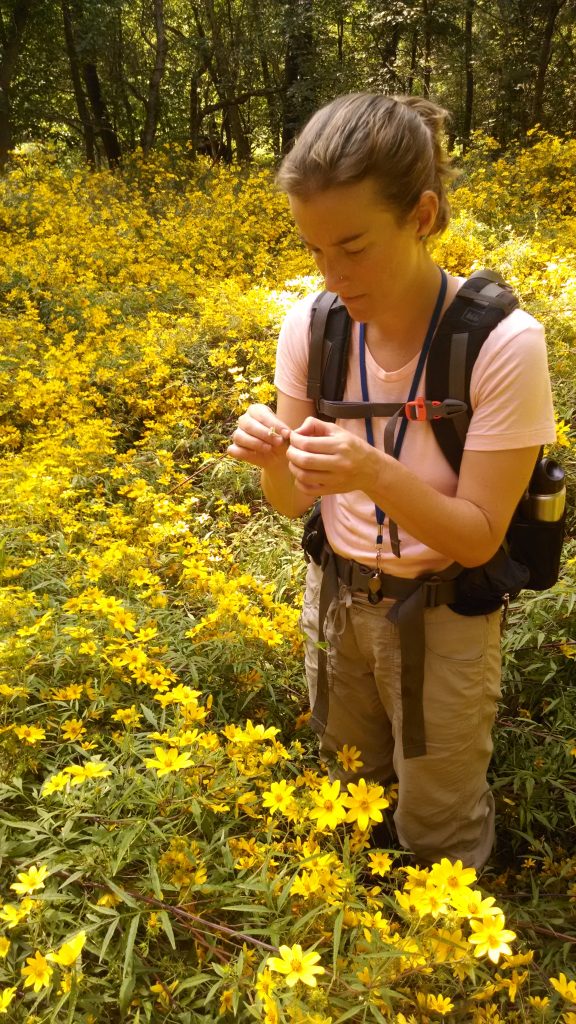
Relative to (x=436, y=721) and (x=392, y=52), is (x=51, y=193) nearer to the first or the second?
(x=436, y=721)

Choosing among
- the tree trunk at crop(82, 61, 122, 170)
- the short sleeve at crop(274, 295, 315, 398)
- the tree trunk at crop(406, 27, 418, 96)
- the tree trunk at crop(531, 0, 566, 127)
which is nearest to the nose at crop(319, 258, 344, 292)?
the short sleeve at crop(274, 295, 315, 398)

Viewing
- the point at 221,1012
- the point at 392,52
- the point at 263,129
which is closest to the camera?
the point at 221,1012

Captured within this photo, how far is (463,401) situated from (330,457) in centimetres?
36

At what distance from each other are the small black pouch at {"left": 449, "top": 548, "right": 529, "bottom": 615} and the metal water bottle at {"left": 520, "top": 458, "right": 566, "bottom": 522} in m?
0.12

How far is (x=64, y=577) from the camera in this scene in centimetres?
275

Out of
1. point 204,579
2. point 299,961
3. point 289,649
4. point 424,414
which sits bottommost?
point 289,649

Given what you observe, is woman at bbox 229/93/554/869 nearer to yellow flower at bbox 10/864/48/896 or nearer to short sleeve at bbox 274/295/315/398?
short sleeve at bbox 274/295/315/398

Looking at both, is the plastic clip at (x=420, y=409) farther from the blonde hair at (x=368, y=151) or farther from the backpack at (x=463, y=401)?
the blonde hair at (x=368, y=151)

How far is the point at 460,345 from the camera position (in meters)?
1.30

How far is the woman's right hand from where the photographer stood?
53.5 inches

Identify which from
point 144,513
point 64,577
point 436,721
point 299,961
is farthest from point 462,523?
point 144,513

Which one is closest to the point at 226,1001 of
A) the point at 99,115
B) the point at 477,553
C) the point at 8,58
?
the point at 477,553

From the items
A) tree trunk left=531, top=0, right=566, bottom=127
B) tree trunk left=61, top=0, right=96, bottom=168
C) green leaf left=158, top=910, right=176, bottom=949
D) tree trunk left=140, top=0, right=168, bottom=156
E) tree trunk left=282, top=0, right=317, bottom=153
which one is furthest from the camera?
tree trunk left=531, top=0, right=566, bottom=127

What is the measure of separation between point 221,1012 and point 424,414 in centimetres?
115
